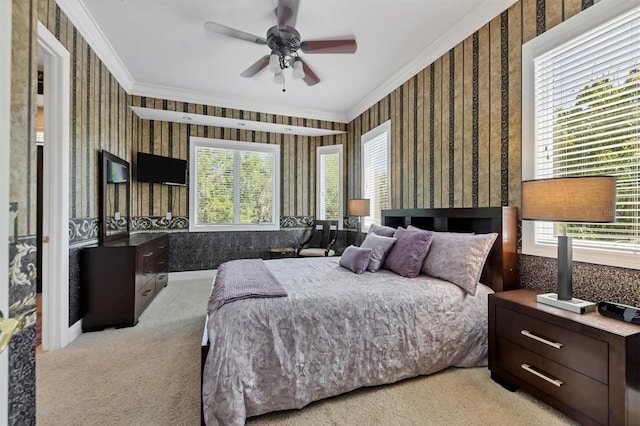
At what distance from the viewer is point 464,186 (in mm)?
2920

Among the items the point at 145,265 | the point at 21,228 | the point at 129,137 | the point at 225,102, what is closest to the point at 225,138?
the point at 225,102

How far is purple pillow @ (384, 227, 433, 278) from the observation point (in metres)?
2.52

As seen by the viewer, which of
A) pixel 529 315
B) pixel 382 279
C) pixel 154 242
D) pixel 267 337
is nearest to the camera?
pixel 267 337

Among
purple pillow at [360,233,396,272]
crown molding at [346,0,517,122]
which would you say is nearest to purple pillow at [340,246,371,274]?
purple pillow at [360,233,396,272]

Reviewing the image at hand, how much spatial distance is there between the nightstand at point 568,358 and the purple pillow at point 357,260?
102 centimetres

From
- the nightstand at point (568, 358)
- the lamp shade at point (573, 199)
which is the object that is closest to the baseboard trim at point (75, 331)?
the nightstand at point (568, 358)

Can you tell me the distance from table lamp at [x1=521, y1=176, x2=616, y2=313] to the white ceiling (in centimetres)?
179

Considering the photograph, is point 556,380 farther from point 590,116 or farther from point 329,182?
point 329,182

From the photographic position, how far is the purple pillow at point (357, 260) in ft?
8.68

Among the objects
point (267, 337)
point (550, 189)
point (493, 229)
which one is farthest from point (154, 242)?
point (550, 189)

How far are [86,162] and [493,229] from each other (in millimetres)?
3981

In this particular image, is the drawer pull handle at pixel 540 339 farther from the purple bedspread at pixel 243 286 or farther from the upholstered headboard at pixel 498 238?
the purple bedspread at pixel 243 286

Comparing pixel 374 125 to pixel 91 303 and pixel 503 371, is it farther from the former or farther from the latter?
pixel 91 303

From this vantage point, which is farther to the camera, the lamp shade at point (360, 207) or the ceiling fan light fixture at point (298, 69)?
the lamp shade at point (360, 207)
